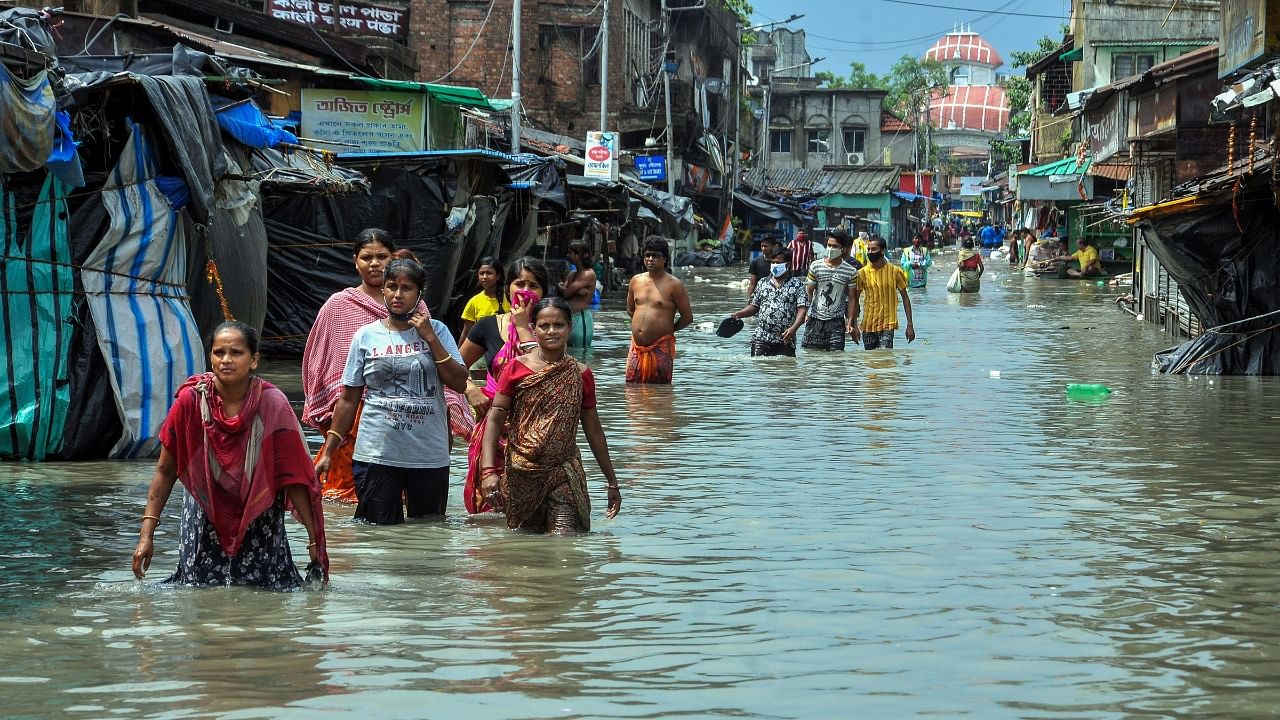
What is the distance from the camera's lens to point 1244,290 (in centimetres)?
1623

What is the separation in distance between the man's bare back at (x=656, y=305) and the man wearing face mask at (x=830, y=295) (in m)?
3.56

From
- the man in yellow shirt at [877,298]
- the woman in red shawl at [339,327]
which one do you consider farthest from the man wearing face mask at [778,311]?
the woman in red shawl at [339,327]

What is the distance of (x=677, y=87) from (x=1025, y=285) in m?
14.2

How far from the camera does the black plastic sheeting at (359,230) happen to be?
55.5 ft

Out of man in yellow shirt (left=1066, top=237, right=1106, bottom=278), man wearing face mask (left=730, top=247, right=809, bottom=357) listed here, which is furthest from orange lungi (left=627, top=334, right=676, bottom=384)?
man in yellow shirt (left=1066, top=237, right=1106, bottom=278)

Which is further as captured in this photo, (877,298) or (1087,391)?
(877,298)

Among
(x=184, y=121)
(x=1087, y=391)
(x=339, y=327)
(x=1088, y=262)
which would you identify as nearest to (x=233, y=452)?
(x=339, y=327)

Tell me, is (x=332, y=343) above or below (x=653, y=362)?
above

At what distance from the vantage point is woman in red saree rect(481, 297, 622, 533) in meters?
7.14

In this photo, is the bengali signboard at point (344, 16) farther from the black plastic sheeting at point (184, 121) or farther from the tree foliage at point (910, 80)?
the tree foliage at point (910, 80)

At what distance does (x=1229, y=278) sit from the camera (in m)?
16.3

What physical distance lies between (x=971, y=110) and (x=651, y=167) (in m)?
131

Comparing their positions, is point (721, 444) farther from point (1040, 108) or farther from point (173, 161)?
point (1040, 108)

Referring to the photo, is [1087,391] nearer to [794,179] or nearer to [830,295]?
[830,295]
